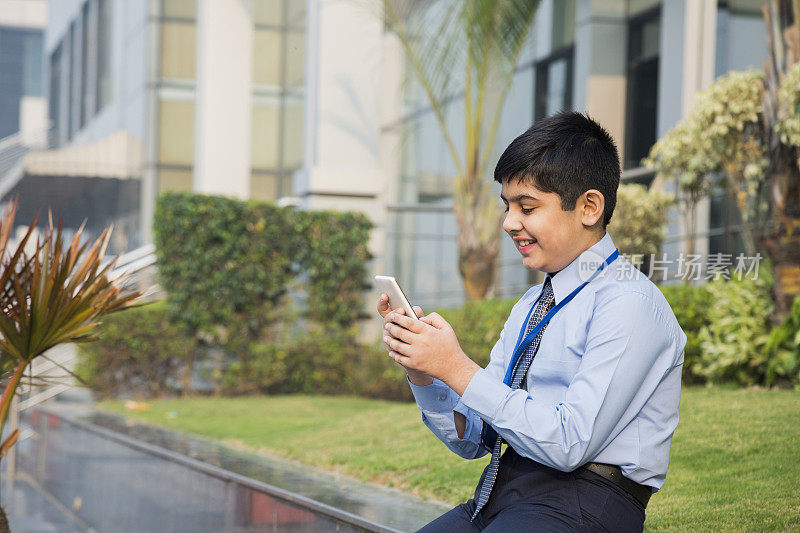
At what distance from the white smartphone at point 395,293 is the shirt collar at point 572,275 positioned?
38 centimetres

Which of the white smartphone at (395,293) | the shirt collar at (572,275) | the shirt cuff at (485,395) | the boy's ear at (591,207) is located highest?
the boy's ear at (591,207)

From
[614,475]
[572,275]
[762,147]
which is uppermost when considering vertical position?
[762,147]

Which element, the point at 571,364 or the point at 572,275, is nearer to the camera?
the point at 571,364

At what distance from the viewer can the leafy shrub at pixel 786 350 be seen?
6.21 meters

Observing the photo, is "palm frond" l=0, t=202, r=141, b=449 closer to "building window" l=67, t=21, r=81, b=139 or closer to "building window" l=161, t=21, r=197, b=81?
"building window" l=161, t=21, r=197, b=81

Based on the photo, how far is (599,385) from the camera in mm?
2104

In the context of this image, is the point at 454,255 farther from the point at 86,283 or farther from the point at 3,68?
the point at 3,68

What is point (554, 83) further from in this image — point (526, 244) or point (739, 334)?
point (526, 244)

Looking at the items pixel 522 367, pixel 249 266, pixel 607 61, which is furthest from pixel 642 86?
pixel 522 367

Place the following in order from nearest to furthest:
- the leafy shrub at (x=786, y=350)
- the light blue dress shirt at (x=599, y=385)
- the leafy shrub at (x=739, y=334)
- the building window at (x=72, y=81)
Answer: the light blue dress shirt at (x=599, y=385), the leafy shrub at (x=786, y=350), the leafy shrub at (x=739, y=334), the building window at (x=72, y=81)

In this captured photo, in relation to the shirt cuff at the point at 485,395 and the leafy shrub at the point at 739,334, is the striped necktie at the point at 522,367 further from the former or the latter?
the leafy shrub at the point at 739,334

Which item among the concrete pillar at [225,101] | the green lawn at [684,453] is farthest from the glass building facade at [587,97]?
the concrete pillar at [225,101]

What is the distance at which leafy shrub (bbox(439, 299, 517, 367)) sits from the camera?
865cm

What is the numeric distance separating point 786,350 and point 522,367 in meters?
4.63
